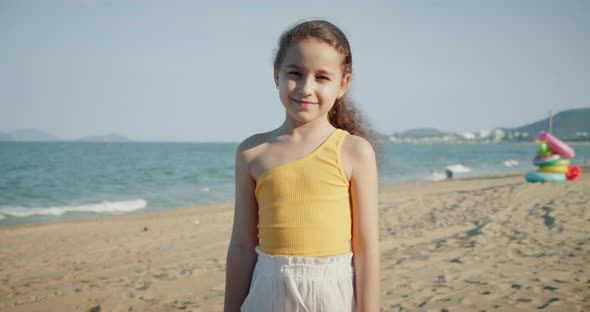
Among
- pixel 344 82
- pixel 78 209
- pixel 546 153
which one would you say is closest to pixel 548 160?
pixel 546 153

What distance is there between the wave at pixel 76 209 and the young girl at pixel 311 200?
48.6 feet

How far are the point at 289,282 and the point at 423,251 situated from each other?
5.12 metres

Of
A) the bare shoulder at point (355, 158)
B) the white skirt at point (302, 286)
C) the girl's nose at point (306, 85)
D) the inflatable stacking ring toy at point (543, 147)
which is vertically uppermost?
the girl's nose at point (306, 85)

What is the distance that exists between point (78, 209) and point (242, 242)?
1575cm

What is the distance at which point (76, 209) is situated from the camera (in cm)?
1527

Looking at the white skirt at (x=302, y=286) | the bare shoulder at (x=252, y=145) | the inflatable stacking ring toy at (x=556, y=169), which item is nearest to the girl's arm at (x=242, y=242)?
the bare shoulder at (x=252, y=145)

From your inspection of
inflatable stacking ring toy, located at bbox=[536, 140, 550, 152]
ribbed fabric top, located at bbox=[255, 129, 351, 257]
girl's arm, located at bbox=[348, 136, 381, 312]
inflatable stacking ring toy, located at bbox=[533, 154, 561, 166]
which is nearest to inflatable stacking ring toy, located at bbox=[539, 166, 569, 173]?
inflatable stacking ring toy, located at bbox=[533, 154, 561, 166]

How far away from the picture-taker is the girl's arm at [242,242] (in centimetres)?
165

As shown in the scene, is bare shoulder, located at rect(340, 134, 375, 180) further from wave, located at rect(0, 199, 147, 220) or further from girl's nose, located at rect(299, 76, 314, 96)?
wave, located at rect(0, 199, 147, 220)

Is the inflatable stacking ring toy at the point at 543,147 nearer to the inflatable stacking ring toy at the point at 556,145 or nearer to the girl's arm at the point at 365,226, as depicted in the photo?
the inflatable stacking ring toy at the point at 556,145

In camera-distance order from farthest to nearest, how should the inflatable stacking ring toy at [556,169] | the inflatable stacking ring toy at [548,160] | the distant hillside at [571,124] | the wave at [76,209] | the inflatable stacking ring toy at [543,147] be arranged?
1. the distant hillside at [571,124]
2. the wave at [76,209]
3. the inflatable stacking ring toy at [548,160]
4. the inflatable stacking ring toy at [556,169]
5. the inflatable stacking ring toy at [543,147]

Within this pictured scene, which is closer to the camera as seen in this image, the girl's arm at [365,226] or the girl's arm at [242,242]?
the girl's arm at [365,226]

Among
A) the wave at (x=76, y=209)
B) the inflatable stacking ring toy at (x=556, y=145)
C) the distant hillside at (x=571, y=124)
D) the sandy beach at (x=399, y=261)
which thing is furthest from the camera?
the distant hillside at (x=571, y=124)

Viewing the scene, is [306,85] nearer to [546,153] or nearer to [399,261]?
[399,261]
